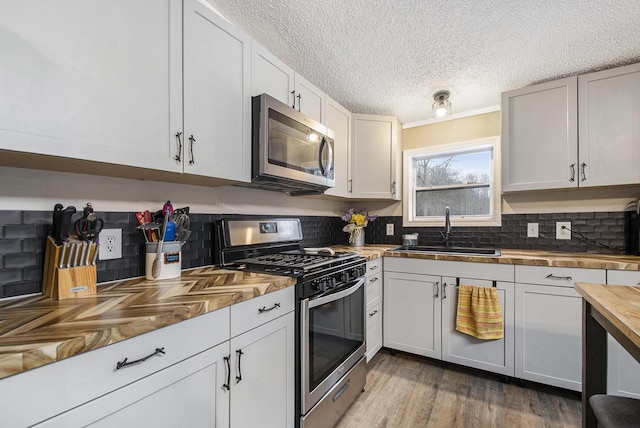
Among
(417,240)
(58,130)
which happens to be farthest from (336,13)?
(417,240)

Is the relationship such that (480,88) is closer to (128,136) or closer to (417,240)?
(417,240)

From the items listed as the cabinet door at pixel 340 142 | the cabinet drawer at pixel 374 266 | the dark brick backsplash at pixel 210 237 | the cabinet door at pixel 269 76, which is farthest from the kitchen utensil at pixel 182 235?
the cabinet drawer at pixel 374 266

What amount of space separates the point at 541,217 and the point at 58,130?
309 centimetres

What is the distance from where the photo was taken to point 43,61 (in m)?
0.85

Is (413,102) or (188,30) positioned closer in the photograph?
(188,30)

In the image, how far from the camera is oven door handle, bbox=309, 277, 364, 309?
1.43 meters

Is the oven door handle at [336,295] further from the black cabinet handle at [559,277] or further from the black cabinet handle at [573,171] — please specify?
the black cabinet handle at [573,171]

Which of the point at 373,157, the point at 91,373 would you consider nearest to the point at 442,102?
the point at 373,157

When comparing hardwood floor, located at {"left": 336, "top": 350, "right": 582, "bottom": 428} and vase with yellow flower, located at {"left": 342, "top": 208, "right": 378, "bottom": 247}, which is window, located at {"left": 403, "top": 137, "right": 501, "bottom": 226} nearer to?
vase with yellow flower, located at {"left": 342, "top": 208, "right": 378, "bottom": 247}

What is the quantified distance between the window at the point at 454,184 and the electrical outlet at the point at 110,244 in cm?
251

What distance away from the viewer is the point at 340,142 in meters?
2.49

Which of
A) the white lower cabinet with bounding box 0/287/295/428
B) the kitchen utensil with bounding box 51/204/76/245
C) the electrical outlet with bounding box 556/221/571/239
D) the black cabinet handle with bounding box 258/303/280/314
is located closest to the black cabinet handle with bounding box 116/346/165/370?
the white lower cabinet with bounding box 0/287/295/428

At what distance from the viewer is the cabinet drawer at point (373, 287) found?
2164 millimetres

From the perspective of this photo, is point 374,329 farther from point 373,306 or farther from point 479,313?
point 479,313
